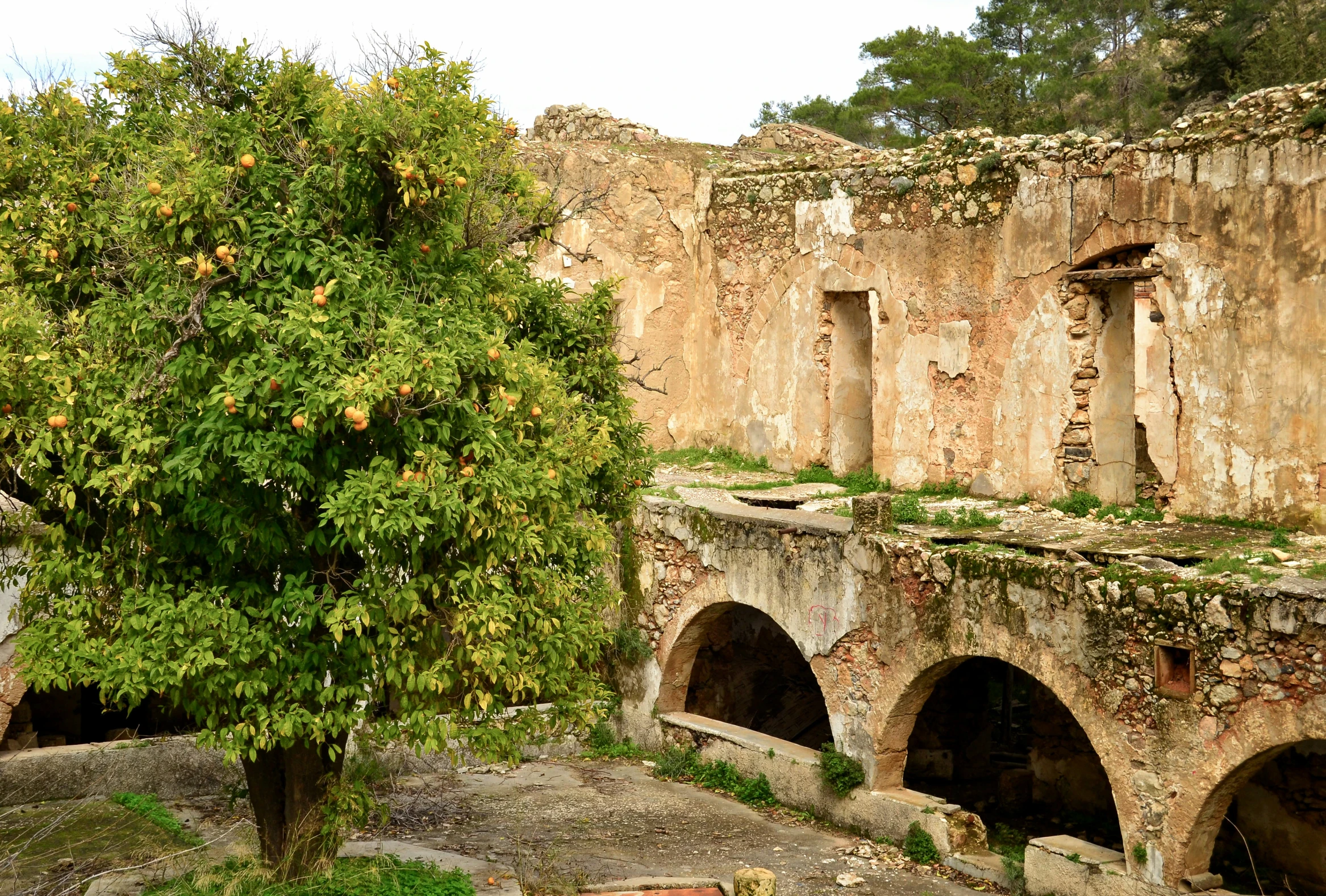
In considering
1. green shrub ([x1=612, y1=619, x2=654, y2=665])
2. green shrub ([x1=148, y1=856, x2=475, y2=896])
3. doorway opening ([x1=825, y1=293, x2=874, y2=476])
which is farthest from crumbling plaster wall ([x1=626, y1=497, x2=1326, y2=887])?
green shrub ([x1=148, y1=856, x2=475, y2=896])

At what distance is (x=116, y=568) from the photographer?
6.96 meters

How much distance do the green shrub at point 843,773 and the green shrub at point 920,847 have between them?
68cm

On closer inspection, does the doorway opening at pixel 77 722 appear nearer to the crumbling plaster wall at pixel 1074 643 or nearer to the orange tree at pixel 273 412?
the orange tree at pixel 273 412

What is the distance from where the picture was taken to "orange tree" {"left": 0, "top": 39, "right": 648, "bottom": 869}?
6426 mm

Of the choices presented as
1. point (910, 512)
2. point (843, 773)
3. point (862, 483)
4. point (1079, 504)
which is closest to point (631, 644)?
point (862, 483)

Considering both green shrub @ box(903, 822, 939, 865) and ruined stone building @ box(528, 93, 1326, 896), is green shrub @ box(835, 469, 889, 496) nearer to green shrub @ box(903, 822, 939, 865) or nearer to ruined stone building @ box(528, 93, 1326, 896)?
ruined stone building @ box(528, 93, 1326, 896)

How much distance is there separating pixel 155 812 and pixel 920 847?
6374 millimetres

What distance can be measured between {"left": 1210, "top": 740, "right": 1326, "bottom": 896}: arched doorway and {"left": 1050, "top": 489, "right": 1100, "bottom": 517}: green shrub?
2.48 meters

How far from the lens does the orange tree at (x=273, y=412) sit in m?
6.43

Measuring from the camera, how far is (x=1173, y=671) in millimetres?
8336

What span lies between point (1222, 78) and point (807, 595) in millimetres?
15019

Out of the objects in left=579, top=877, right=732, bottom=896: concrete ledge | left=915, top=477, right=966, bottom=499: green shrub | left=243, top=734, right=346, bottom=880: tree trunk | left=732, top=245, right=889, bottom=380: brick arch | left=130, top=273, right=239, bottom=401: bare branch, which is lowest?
left=579, top=877, right=732, bottom=896: concrete ledge

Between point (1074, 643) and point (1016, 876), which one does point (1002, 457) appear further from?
point (1016, 876)

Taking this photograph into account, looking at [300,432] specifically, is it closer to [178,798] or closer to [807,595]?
[807,595]
